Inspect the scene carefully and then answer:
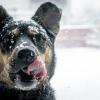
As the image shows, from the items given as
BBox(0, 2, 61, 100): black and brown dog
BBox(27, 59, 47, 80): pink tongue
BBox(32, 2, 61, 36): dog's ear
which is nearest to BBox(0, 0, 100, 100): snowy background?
BBox(32, 2, 61, 36): dog's ear

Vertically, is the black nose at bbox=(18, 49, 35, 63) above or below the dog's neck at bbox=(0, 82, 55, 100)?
above

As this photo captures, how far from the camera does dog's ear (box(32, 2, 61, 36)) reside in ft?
16.2

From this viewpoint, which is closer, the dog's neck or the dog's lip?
the dog's lip

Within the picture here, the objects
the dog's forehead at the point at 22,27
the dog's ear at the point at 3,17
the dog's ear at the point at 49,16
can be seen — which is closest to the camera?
the dog's forehead at the point at 22,27

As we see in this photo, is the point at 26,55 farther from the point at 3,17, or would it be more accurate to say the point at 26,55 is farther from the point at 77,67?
the point at 77,67

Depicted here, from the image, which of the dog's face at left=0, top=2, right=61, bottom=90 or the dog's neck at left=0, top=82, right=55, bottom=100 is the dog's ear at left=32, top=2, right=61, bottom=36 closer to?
the dog's face at left=0, top=2, right=61, bottom=90

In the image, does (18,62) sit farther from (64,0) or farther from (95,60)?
(64,0)

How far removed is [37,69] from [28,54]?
0.24m

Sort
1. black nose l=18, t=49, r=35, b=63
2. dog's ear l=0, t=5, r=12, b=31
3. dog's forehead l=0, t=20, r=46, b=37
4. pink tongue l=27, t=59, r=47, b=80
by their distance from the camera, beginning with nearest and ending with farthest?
1. black nose l=18, t=49, r=35, b=63
2. pink tongue l=27, t=59, r=47, b=80
3. dog's forehead l=0, t=20, r=46, b=37
4. dog's ear l=0, t=5, r=12, b=31

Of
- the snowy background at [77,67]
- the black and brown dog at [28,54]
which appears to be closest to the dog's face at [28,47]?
the black and brown dog at [28,54]

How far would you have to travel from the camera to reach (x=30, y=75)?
4.27 m

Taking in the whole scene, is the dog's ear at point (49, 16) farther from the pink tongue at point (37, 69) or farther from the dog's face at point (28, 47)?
the pink tongue at point (37, 69)

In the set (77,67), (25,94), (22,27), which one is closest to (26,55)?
(22,27)

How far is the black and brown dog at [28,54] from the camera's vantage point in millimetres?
4242
